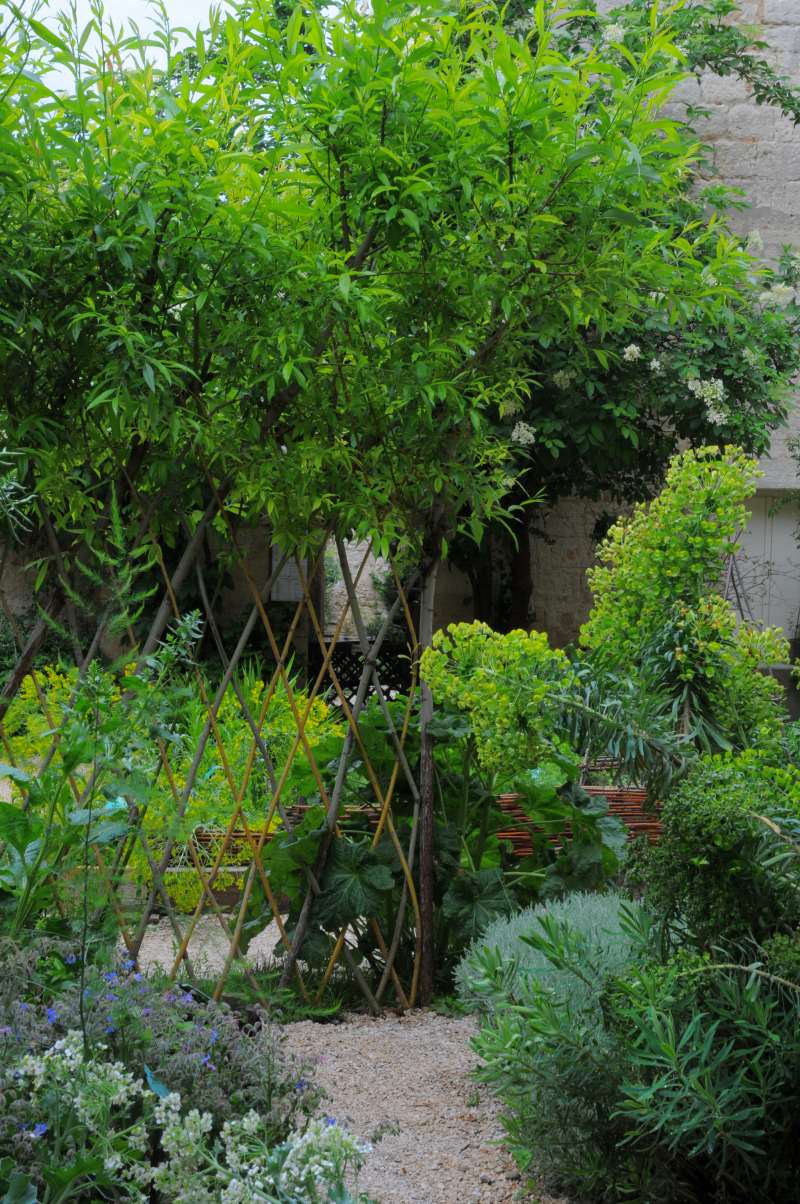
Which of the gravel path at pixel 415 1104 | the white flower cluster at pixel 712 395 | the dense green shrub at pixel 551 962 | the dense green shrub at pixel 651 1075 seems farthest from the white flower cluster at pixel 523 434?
the dense green shrub at pixel 651 1075

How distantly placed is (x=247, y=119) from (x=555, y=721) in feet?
5.40

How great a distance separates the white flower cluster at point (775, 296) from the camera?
7367 mm

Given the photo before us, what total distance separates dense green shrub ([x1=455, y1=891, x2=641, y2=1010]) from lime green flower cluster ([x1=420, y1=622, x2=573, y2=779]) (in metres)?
0.30

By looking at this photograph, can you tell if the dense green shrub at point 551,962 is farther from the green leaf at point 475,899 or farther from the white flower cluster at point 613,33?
the white flower cluster at point 613,33

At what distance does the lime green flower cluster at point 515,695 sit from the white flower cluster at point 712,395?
514 centimetres

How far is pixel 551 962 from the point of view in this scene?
6.73 ft

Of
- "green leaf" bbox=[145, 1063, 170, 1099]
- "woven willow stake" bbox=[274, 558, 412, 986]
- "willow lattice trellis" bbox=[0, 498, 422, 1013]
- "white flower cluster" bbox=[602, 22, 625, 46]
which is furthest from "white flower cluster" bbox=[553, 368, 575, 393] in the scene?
"green leaf" bbox=[145, 1063, 170, 1099]

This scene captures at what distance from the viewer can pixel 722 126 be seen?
897 centimetres

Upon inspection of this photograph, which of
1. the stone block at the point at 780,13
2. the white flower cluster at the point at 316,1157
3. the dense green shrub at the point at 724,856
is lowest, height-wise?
the white flower cluster at the point at 316,1157

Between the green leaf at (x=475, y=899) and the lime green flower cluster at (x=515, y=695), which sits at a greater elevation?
the lime green flower cluster at (x=515, y=695)

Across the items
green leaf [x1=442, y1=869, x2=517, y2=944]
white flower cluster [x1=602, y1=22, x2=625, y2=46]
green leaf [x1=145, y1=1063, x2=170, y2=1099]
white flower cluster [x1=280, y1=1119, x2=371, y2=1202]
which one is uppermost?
white flower cluster [x1=602, y1=22, x2=625, y2=46]

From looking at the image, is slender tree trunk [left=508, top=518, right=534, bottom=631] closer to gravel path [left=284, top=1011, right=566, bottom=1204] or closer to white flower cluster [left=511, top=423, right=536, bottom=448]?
white flower cluster [left=511, top=423, right=536, bottom=448]

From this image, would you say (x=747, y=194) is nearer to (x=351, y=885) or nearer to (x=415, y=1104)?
(x=351, y=885)

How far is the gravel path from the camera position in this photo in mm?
2318
